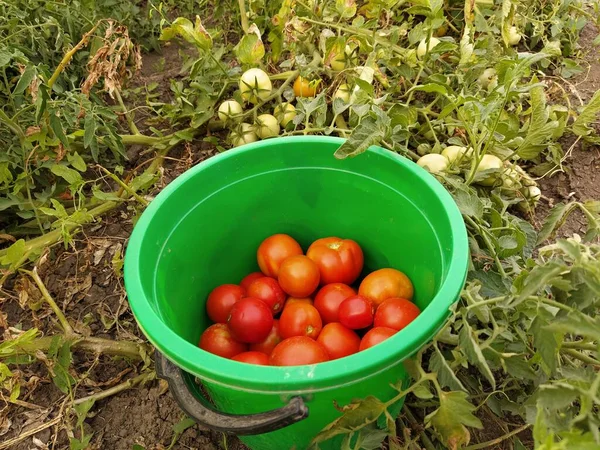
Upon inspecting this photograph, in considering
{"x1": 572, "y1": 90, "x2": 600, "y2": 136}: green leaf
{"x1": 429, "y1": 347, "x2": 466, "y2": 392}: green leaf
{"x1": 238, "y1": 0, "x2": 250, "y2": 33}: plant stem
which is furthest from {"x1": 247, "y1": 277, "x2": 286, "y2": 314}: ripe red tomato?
{"x1": 238, "y1": 0, "x2": 250, "y2": 33}: plant stem

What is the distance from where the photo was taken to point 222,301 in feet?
4.07

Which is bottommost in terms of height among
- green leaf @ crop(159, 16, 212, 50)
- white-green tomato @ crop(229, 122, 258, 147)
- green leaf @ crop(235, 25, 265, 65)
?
white-green tomato @ crop(229, 122, 258, 147)

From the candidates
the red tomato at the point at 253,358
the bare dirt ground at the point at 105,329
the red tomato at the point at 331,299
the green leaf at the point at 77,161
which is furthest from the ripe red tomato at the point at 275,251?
the green leaf at the point at 77,161

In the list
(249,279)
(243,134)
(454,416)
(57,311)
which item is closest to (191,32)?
(243,134)

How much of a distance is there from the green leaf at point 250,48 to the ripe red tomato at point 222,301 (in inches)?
30.5

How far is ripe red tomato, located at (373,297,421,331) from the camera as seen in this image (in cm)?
108

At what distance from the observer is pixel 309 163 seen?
1232 mm

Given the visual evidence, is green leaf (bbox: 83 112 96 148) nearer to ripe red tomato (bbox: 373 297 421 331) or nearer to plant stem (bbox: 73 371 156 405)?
plant stem (bbox: 73 371 156 405)

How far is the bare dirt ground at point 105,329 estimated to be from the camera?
129 centimetres

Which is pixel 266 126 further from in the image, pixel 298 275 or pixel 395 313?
pixel 395 313

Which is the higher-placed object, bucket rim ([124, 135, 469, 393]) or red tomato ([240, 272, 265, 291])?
bucket rim ([124, 135, 469, 393])

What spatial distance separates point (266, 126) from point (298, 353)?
2.89 feet

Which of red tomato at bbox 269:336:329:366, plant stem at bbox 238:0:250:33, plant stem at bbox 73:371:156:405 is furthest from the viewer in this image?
plant stem at bbox 238:0:250:33

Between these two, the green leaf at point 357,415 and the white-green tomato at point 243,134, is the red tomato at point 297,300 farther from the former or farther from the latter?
the white-green tomato at point 243,134
